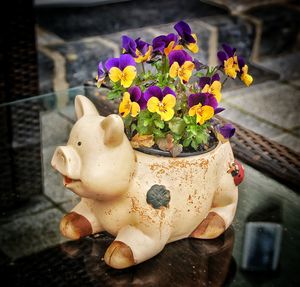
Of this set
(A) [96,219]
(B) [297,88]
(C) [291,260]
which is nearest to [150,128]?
(A) [96,219]

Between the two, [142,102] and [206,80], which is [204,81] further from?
[142,102]

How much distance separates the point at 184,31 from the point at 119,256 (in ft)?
1.46

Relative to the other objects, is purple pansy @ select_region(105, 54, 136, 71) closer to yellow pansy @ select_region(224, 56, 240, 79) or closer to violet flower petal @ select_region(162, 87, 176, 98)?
violet flower petal @ select_region(162, 87, 176, 98)

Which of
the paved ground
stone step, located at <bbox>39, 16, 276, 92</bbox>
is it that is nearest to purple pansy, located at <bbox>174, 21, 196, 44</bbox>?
the paved ground

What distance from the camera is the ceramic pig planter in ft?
3.84

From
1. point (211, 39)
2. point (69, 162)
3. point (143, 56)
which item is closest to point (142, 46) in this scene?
point (143, 56)

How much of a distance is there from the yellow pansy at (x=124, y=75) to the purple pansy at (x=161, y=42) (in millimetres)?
76

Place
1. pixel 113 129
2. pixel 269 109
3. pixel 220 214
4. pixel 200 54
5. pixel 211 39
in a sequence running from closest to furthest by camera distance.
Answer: pixel 113 129 < pixel 220 214 < pixel 269 109 < pixel 200 54 < pixel 211 39

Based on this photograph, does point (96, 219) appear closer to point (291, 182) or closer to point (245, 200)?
point (245, 200)

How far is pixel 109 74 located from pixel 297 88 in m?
2.23

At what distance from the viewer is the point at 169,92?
1.17 metres

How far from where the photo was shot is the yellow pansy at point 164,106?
3.81 ft

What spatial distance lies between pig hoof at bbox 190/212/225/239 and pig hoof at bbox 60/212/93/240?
0.22 metres

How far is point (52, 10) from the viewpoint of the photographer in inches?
136
